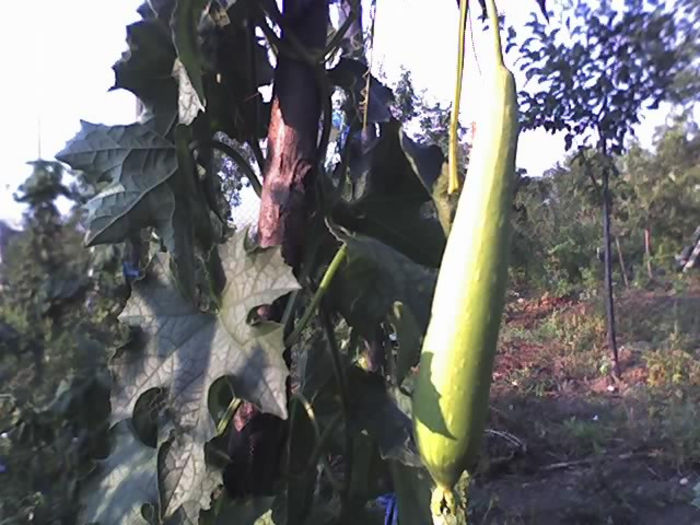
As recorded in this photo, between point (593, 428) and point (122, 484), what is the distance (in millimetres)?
3003

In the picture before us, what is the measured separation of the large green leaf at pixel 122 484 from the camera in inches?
27.9

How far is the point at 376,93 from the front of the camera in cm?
76

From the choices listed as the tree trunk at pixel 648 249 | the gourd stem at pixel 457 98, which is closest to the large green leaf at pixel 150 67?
the gourd stem at pixel 457 98

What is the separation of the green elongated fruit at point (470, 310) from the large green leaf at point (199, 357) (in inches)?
6.0

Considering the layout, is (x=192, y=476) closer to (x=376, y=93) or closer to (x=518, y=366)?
(x=376, y=93)

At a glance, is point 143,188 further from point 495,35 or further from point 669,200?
point 669,200

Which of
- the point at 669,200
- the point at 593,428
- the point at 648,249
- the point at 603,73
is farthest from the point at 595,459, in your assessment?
the point at 669,200

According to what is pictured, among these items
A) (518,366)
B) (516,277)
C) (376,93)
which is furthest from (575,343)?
(376,93)

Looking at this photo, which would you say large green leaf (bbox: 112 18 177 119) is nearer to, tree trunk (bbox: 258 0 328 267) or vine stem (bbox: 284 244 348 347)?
tree trunk (bbox: 258 0 328 267)

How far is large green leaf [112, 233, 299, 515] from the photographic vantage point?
538 millimetres

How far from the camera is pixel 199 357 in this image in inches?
22.4

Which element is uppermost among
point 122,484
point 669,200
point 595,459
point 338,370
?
point 669,200

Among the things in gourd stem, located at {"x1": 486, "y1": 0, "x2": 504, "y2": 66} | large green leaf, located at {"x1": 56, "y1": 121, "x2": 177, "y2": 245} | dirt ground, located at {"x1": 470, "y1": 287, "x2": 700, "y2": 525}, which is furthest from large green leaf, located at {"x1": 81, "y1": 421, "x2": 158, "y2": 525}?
dirt ground, located at {"x1": 470, "y1": 287, "x2": 700, "y2": 525}

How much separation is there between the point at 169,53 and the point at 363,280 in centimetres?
27
